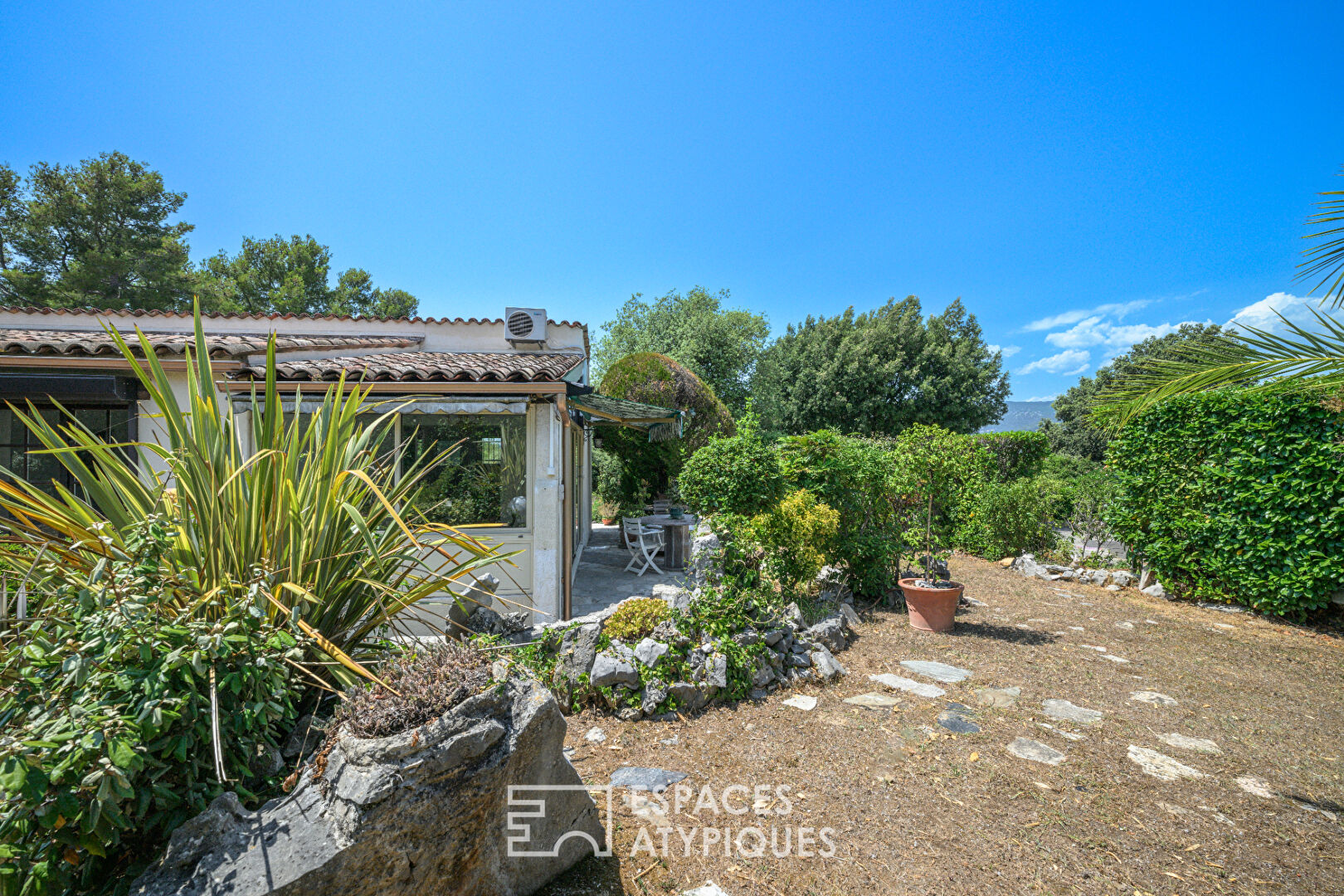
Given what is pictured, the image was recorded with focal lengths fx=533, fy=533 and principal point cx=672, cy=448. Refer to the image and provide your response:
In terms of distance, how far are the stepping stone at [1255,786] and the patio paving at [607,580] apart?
4.94 meters

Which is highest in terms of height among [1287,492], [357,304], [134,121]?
[357,304]

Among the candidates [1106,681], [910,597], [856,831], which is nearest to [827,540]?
[910,597]

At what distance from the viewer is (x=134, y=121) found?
9016 millimetres

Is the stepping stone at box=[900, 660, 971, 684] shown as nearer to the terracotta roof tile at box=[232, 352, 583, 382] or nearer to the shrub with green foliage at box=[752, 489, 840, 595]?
the shrub with green foliage at box=[752, 489, 840, 595]

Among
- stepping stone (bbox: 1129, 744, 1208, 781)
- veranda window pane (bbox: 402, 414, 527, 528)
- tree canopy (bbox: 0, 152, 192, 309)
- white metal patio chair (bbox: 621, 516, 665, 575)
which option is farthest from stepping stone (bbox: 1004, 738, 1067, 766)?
tree canopy (bbox: 0, 152, 192, 309)

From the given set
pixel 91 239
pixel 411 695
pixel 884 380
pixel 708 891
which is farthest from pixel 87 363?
pixel 884 380

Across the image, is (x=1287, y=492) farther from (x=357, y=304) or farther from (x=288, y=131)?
(x=357, y=304)

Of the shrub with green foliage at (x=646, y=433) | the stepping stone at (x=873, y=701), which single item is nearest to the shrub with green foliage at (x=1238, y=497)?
the stepping stone at (x=873, y=701)

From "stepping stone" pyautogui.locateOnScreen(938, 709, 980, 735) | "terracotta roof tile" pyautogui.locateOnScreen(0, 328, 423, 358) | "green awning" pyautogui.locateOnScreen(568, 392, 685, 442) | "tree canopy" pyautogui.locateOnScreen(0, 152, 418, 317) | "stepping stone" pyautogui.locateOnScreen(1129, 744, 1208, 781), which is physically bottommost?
"stepping stone" pyautogui.locateOnScreen(1129, 744, 1208, 781)

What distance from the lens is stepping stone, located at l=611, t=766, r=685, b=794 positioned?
355 cm

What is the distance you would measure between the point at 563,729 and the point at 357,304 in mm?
38013

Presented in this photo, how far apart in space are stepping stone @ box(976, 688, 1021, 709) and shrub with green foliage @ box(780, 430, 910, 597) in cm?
269

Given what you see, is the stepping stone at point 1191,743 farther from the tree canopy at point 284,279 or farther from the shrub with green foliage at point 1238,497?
the tree canopy at point 284,279

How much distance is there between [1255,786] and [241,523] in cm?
616
